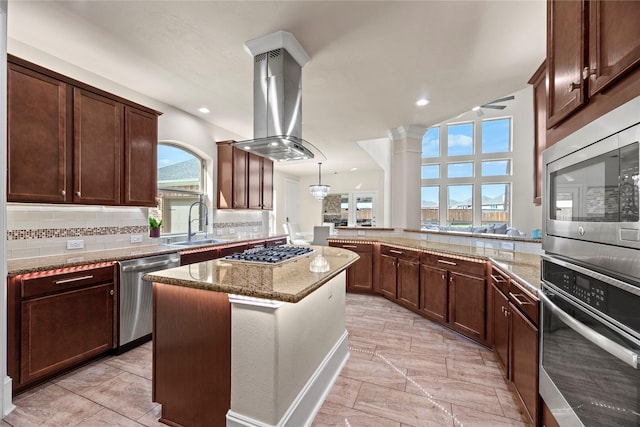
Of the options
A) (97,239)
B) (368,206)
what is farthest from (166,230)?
(368,206)

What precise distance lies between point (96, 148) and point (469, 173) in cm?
948

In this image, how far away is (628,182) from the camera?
0.77m

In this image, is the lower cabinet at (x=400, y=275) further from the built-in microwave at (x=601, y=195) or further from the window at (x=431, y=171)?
the window at (x=431, y=171)

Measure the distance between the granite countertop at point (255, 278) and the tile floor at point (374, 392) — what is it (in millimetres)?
899

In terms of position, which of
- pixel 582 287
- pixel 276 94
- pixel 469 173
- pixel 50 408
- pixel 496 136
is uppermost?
pixel 496 136

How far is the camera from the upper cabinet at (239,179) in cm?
441

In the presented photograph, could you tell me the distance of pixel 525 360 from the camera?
157 centimetres

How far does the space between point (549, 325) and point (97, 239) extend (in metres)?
3.65

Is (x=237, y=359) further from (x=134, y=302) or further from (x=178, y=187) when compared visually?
(x=178, y=187)

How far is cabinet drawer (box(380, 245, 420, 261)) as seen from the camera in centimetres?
341

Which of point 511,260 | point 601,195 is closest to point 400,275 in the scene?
point 511,260

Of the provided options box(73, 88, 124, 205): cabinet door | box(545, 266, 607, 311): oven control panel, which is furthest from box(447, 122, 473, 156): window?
box(73, 88, 124, 205): cabinet door

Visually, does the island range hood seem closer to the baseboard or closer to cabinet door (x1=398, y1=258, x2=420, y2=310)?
the baseboard

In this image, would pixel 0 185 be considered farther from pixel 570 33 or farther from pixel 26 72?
pixel 570 33
